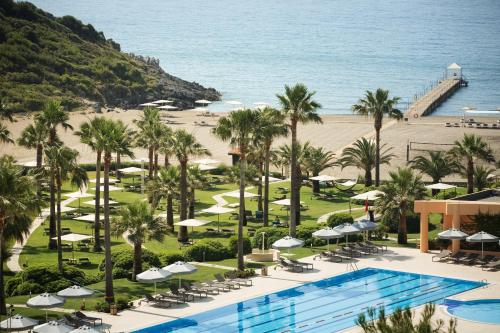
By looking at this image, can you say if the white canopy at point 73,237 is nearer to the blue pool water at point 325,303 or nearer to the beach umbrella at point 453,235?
the blue pool water at point 325,303

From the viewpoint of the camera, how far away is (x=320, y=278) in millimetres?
52406

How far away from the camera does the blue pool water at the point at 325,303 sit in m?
44.4

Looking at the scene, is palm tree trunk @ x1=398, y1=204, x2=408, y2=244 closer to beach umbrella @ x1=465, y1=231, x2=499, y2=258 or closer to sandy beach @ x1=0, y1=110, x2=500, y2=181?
beach umbrella @ x1=465, y1=231, x2=499, y2=258

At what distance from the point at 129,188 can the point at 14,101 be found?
167 feet

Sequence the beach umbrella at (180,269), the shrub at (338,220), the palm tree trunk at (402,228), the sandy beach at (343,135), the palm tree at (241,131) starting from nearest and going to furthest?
1. the beach umbrella at (180,269)
2. the palm tree at (241,131)
3. the palm tree trunk at (402,228)
4. the shrub at (338,220)
5. the sandy beach at (343,135)

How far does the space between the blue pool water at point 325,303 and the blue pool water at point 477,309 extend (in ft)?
3.57

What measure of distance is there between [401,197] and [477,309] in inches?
553

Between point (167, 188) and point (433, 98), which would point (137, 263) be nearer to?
point (167, 188)

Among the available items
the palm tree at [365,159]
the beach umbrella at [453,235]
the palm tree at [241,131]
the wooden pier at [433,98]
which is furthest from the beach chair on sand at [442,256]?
the wooden pier at [433,98]

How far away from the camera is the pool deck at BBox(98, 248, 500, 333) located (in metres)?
44.1

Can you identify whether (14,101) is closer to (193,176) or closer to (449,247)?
(193,176)

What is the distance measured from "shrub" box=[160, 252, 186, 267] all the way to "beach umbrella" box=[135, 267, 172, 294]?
573 centimetres

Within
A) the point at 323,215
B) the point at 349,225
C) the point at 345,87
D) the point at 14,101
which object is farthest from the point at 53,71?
the point at 349,225

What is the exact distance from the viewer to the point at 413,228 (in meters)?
64.2
